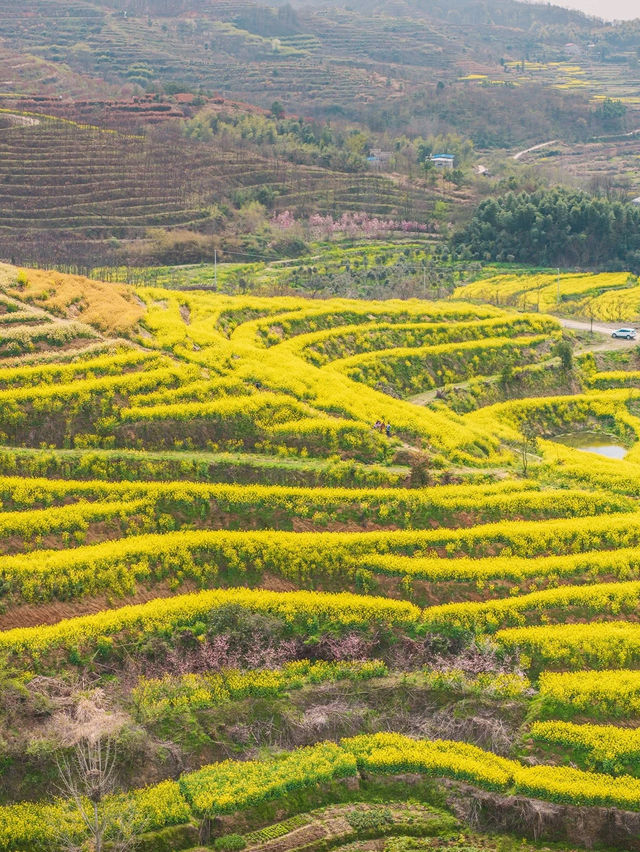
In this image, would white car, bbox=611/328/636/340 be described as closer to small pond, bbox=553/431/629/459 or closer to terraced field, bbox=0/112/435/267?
small pond, bbox=553/431/629/459

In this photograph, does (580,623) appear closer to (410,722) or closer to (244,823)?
(410,722)

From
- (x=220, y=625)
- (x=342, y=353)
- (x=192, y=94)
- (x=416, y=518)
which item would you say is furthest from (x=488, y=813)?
(x=192, y=94)

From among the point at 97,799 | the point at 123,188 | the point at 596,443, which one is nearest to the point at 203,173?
the point at 123,188

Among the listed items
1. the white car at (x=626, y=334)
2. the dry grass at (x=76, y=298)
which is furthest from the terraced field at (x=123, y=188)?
the white car at (x=626, y=334)

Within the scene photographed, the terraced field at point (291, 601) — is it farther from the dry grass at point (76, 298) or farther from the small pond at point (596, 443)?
the small pond at point (596, 443)

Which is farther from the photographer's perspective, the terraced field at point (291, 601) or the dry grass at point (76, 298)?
the dry grass at point (76, 298)
